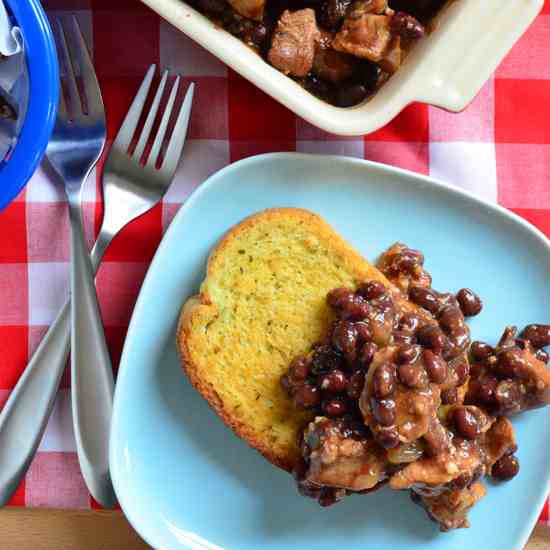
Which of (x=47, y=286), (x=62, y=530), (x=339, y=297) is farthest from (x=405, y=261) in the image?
(x=62, y=530)

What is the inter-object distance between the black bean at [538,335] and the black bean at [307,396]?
66 centimetres

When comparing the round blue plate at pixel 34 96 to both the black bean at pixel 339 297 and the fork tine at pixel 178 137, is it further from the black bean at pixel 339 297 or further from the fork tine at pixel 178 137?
the black bean at pixel 339 297

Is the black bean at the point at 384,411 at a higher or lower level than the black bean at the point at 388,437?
higher

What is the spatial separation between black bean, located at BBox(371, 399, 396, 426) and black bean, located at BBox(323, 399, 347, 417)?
133mm

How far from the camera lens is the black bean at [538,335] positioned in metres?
2.28

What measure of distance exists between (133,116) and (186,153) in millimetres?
181

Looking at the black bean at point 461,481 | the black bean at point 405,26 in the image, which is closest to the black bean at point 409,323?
the black bean at point 461,481

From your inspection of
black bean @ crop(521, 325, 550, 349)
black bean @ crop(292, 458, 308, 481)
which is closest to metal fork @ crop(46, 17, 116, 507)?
black bean @ crop(292, 458, 308, 481)

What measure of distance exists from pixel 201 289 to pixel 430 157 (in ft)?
2.55

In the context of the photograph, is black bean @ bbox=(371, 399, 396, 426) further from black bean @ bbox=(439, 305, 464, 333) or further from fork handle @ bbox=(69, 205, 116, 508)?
fork handle @ bbox=(69, 205, 116, 508)

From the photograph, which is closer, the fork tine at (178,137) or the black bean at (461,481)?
the black bean at (461,481)

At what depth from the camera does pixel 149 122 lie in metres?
2.29

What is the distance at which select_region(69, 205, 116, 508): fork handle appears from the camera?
2.26 metres

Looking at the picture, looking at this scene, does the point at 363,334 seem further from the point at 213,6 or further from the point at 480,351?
the point at 213,6
